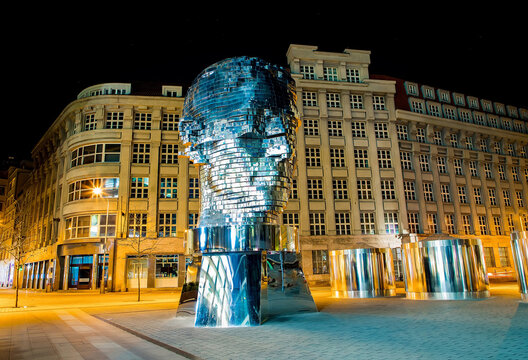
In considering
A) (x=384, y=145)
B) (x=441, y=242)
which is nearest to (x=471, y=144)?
(x=384, y=145)

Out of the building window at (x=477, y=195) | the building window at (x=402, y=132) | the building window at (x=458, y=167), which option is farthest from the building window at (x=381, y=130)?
the building window at (x=477, y=195)

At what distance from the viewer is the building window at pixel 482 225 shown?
46750 millimetres

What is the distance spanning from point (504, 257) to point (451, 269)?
3901cm

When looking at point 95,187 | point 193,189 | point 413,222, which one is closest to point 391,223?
point 413,222

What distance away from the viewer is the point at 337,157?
42375 mm

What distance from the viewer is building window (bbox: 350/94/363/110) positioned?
145ft

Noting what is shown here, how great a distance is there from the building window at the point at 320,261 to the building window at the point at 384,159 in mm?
12361

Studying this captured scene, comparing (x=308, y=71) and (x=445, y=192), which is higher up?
(x=308, y=71)

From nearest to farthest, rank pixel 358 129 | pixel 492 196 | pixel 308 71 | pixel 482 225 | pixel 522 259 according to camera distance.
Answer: pixel 522 259
pixel 358 129
pixel 308 71
pixel 482 225
pixel 492 196

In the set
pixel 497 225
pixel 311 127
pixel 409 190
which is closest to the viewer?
pixel 311 127

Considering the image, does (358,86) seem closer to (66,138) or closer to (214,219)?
(66,138)

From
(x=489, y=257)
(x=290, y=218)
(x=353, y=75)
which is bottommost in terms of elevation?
(x=489, y=257)

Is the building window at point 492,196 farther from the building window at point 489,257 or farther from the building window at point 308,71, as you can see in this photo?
the building window at point 308,71

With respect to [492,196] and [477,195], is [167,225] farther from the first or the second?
[492,196]
